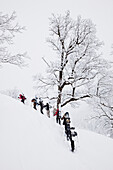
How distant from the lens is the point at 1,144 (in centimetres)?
306

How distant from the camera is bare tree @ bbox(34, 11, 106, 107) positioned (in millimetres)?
10227

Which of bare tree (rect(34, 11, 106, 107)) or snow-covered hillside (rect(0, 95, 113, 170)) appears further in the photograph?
bare tree (rect(34, 11, 106, 107))

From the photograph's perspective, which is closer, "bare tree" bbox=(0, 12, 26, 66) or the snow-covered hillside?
the snow-covered hillside

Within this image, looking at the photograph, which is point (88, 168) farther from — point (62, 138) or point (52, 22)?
point (52, 22)

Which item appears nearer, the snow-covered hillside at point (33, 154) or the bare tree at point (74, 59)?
the snow-covered hillside at point (33, 154)

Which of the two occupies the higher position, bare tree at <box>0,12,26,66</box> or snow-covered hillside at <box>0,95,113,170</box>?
bare tree at <box>0,12,26,66</box>

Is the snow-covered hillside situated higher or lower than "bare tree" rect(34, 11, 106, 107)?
lower

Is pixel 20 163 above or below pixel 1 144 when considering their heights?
below

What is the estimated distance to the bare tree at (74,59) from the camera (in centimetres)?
1023

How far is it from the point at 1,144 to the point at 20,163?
2.26ft

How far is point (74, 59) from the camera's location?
10359 millimetres

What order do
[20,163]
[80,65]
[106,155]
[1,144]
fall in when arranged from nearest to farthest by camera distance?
[20,163], [1,144], [106,155], [80,65]

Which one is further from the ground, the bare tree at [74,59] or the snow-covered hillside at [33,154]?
the bare tree at [74,59]

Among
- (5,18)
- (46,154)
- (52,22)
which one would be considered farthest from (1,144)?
(52,22)
